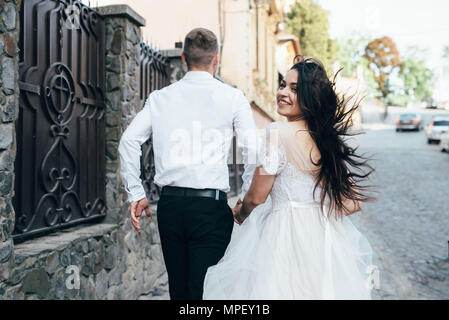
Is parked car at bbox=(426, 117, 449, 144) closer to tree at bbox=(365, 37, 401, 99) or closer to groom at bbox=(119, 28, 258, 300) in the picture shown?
groom at bbox=(119, 28, 258, 300)

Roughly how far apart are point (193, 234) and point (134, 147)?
74 centimetres

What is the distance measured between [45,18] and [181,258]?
8.10ft

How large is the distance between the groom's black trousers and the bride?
153 mm

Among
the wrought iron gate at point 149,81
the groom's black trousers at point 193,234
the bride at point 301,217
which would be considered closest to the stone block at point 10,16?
the groom's black trousers at point 193,234

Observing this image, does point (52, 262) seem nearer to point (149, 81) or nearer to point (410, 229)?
point (149, 81)

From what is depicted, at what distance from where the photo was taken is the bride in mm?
2566

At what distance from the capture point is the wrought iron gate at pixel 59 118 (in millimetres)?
3819

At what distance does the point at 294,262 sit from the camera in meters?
2.59

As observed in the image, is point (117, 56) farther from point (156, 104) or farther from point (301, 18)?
point (301, 18)

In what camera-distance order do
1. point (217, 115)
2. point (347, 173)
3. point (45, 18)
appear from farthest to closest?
point (45, 18) < point (217, 115) < point (347, 173)

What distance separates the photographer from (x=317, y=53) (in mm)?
37750

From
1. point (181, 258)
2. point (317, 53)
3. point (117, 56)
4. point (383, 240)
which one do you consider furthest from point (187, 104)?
point (317, 53)

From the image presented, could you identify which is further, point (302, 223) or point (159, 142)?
point (159, 142)
